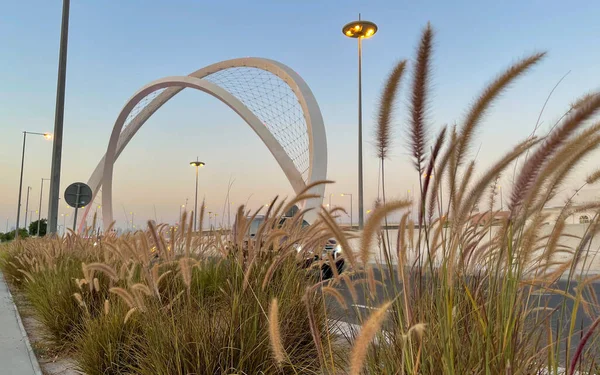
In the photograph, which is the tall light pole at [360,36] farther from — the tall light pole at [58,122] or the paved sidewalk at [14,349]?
the paved sidewalk at [14,349]

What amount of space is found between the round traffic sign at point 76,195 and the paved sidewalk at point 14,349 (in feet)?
18.8

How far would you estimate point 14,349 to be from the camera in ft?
11.7

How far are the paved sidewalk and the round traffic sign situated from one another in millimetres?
5729

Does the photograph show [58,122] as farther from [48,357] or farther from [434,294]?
[434,294]

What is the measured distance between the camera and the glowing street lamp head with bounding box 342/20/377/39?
51.6ft

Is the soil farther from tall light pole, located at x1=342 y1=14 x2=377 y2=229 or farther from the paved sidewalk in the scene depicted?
tall light pole, located at x1=342 y1=14 x2=377 y2=229

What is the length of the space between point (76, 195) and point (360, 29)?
11152 mm

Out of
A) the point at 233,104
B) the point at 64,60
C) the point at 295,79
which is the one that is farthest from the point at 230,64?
the point at 64,60

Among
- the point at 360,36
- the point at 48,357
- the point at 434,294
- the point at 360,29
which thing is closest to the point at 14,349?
the point at 48,357

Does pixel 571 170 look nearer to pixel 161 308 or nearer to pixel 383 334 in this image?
pixel 383 334

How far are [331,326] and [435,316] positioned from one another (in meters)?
1.27

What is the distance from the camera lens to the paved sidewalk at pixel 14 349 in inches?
119

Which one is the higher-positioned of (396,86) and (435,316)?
(396,86)

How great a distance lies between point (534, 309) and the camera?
181 cm
